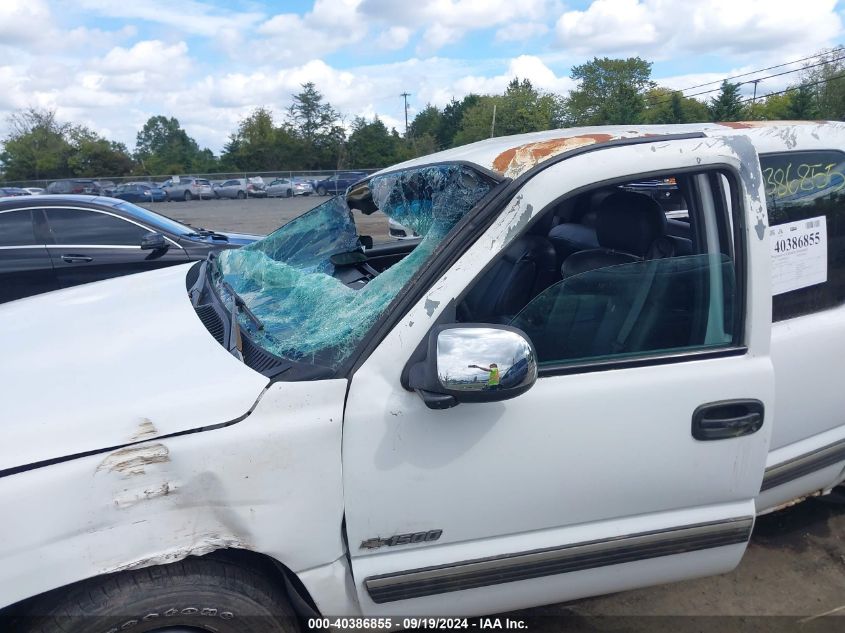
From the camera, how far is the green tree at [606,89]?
5591cm

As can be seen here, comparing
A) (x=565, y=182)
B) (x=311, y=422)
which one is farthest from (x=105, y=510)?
(x=565, y=182)

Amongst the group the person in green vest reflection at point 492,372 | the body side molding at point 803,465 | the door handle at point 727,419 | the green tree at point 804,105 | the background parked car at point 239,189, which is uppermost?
the green tree at point 804,105

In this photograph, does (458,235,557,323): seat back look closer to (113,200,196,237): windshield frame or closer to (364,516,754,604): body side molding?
(364,516,754,604): body side molding

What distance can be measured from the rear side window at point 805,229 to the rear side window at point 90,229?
213 inches

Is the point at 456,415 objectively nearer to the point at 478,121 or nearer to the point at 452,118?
the point at 478,121

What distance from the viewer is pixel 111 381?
5.81ft

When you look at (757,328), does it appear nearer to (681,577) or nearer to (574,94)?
(681,577)

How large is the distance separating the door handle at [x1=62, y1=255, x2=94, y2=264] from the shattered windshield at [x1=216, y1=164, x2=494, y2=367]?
3.38m

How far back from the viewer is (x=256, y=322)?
7.14 ft

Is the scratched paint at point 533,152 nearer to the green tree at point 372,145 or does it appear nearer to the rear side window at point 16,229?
the rear side window at point 16,229

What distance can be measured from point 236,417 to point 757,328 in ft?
4.96

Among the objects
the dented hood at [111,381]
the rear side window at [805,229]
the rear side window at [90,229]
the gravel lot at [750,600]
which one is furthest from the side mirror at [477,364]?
the rear side window at [90,229]

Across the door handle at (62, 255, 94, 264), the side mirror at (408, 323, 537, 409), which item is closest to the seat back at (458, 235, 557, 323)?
the side mirror at (408, 323, 537, 409)

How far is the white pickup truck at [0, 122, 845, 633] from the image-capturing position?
5.24 feet
